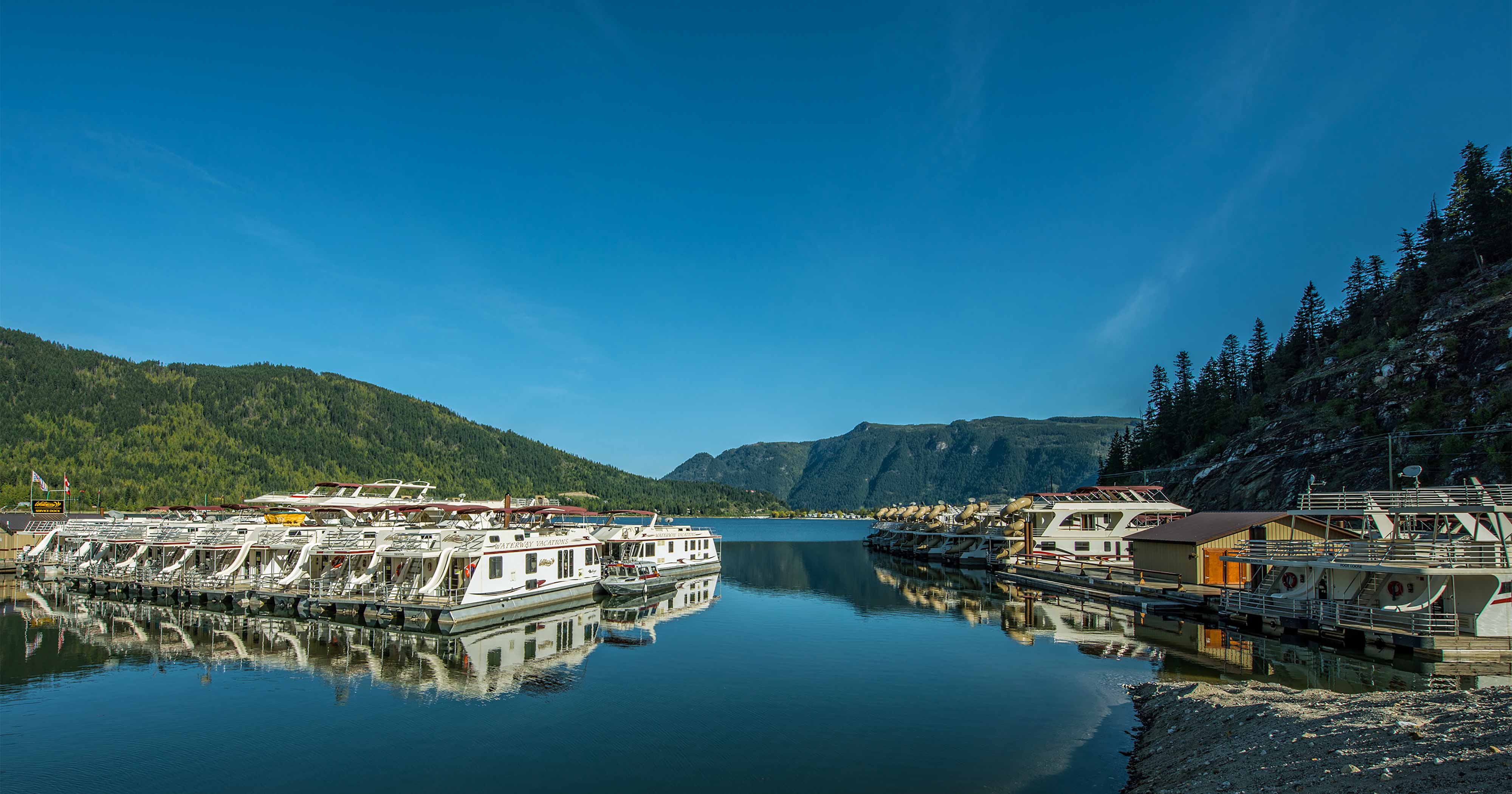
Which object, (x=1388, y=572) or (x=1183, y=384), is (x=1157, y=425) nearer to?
(x=1183, y=384)

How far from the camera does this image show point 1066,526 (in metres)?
73.1

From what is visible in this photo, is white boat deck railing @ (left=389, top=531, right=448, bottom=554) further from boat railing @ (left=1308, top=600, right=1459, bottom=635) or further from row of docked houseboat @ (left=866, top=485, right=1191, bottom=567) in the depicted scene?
row of docked houseboat @ (left=866, top=485, right=1191, bottom=567)

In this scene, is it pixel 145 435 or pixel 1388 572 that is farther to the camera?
pixel 145 435

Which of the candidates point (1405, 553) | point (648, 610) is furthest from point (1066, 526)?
point (1405, 553)

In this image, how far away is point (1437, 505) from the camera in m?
28.4

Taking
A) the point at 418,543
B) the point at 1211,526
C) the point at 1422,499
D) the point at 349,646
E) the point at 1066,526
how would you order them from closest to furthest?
the point at 1422,499 → the point at 349,646 → the point at 418,543 → the point at 1211,526 → the point at 1066,526

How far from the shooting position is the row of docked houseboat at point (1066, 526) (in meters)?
70.0

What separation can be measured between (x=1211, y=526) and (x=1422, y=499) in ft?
67.8

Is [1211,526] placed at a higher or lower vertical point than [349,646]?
higher

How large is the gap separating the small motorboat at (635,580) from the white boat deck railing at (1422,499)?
39.4 meters

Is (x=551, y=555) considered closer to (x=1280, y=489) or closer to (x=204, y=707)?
(x=204, y=707)

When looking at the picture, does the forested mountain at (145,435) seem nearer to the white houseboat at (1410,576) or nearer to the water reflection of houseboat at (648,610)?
the water reflection of houseboat at (648,610)

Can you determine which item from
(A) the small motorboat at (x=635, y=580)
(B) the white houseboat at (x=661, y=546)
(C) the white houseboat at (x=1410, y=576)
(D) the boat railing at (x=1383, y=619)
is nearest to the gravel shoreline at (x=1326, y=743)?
(D) the boat railing at (x=1383, y=619)

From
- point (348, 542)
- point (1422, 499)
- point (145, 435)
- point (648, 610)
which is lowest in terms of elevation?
point (648, 610)
